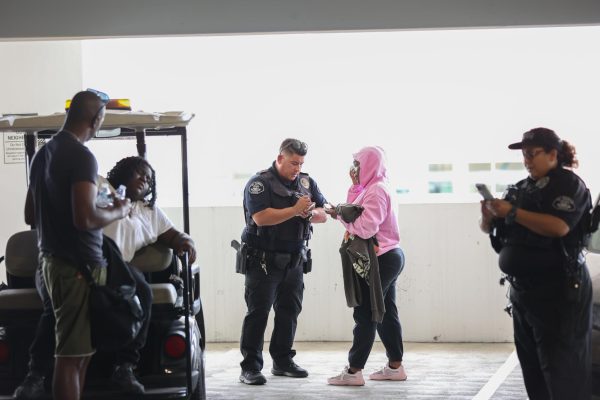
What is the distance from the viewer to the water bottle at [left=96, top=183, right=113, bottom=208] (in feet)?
15.5

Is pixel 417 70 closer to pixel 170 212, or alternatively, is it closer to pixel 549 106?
pixel 549 106

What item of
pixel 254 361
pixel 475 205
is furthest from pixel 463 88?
pixel 254 361

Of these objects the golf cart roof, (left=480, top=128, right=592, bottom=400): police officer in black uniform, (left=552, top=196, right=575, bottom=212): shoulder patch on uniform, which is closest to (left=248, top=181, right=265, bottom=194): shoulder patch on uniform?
the golf cart roof

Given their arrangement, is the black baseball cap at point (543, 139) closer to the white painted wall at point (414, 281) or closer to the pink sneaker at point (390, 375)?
the pink sneaker at point (390, 375)

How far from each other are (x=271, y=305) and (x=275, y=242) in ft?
1.72

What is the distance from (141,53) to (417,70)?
2975 millimetres

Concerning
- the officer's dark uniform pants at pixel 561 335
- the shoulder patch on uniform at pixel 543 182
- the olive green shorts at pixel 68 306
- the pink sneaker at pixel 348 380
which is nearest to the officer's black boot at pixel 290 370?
the pink sneaker at pixel 348 380

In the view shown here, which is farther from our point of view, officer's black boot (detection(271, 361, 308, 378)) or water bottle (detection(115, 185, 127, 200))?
officer's black boot (detection(271, 361, 308, 378))

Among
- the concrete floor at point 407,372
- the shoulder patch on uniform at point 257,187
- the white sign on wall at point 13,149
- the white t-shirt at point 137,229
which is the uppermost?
the white sign on wall at point 13,149

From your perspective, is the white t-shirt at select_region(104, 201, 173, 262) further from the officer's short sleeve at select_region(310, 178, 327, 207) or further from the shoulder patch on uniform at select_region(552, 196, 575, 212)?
the shoulder patch on uniform at select_region(552, 196, 575, 212)

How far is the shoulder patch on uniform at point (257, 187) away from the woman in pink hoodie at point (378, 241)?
568 millimetres

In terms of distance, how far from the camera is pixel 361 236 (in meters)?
6.98

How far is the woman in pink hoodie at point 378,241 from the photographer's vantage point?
7.02 metres

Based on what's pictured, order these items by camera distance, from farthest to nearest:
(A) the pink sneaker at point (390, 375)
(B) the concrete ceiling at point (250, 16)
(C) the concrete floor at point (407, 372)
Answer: (A) the pink sneaker at point (390, 375) < (B) the concrete ceiling at point (250, 16) < (C) the concrete floor at point (407, 372)
